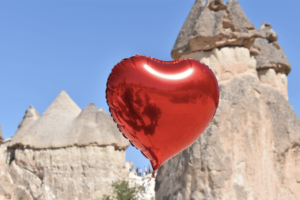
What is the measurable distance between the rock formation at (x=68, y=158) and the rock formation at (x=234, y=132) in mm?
8087

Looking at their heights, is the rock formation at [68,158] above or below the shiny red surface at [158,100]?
above

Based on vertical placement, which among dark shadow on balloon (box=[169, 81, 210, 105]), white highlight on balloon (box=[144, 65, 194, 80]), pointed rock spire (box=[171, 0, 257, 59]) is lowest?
dark shadow on balloon (box=[169, 81, 210, 105])

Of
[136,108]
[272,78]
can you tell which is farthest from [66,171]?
[136,108]

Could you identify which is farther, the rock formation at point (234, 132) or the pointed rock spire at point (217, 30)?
the pointed rock spire at point (217, 30)

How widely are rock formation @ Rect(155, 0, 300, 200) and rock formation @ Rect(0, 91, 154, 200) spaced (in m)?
8.09

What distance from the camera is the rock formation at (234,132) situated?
351 inches

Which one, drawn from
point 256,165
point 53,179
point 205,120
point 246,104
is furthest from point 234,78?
point 53,179

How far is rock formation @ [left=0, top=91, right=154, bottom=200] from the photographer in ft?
57.2

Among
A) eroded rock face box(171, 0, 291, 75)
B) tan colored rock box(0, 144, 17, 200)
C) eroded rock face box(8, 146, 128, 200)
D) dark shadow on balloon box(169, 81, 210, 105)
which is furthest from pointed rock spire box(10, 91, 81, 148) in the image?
dark shadow on balloon box(169, 81, 210, 105)

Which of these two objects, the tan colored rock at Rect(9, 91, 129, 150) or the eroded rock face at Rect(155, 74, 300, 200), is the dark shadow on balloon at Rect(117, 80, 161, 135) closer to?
the eroded rock face at Rect(155, 74, 300, 200)

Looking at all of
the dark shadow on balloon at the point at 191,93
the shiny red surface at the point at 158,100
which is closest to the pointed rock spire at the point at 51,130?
the shiny red surface at the point at 158,100

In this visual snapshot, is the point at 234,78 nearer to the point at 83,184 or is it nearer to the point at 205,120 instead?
the point at 205,120

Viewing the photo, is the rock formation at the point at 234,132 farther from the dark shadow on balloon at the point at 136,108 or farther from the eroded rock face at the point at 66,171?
the eroded rock face at the point at 66,171

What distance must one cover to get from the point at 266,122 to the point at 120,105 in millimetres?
6198
